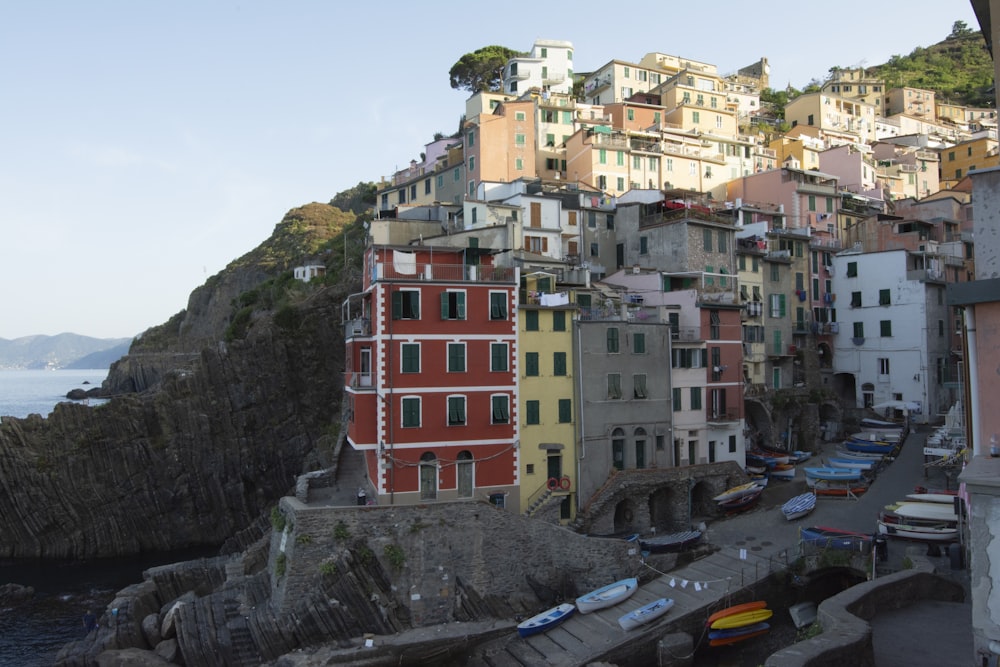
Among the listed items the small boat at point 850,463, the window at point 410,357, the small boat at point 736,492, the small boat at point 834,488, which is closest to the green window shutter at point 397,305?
the window at point 410,357

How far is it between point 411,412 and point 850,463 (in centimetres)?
2704

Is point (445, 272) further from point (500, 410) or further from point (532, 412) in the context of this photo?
point (532, 412)

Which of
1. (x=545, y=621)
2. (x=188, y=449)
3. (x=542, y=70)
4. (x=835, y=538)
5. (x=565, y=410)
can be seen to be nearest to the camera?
(x=545, y=621)

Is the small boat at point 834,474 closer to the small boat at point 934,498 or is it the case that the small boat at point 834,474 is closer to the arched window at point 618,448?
the small boat at point 934,498

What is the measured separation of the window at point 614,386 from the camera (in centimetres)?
3912

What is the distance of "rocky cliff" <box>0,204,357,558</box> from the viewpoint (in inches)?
2224

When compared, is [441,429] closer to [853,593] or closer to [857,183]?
[853,593]

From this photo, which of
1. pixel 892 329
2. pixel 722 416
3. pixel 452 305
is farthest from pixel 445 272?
pixel 892 329

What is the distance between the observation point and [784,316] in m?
56.6

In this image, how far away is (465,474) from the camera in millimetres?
35719

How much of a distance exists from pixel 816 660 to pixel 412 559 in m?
19.3

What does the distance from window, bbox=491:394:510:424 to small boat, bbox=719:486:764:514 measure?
507 inches

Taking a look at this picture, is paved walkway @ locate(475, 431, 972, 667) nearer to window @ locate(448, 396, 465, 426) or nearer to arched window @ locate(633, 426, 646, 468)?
arched window @ locate(633, 426, 646, 468)

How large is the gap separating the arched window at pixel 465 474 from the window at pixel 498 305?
681cm
